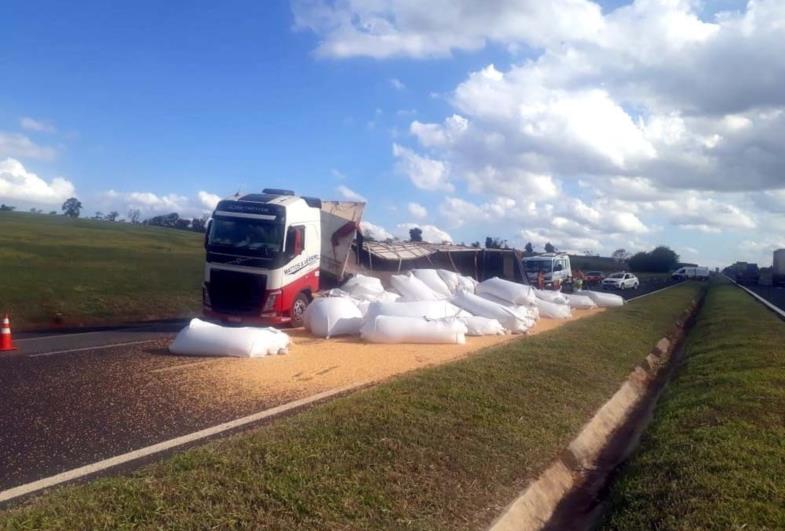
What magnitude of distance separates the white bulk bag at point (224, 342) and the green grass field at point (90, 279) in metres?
8.00

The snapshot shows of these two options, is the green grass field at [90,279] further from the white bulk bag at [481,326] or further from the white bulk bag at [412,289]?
the white bulk bag at [481,326]

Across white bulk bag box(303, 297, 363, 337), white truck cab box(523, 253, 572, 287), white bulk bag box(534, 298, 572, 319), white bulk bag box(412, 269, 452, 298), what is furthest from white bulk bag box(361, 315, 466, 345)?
white truck cab box(523, 253, 572, 287)

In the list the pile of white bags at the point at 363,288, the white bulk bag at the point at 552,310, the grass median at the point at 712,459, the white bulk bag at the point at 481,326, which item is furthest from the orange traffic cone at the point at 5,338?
the white bulk bag at the point at 552,310

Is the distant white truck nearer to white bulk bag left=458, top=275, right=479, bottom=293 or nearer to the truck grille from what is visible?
white bulk bag left=458, top=275, right=479, bottom=293

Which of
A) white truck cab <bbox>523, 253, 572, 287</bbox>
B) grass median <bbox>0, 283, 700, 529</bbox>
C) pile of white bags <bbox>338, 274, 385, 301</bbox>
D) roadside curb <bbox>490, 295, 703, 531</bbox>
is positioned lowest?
roadside curb <bbox>490, 295, 703, 531</bbox>

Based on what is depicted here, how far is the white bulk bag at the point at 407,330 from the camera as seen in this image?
14.5m

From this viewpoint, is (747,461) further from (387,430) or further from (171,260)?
(171,260)

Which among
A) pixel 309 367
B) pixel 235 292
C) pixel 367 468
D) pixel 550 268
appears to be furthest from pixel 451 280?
pixel 367 468

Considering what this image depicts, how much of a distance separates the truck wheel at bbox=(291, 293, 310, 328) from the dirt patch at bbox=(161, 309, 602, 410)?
5.66ft

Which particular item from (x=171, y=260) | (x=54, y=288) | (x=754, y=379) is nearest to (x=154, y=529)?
(x=754, y=379)

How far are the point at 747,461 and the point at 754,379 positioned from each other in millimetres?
4697

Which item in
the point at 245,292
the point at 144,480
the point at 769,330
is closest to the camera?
the point at 144,480

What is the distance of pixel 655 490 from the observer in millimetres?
5934

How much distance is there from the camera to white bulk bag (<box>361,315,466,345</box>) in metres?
Result: 14.5
